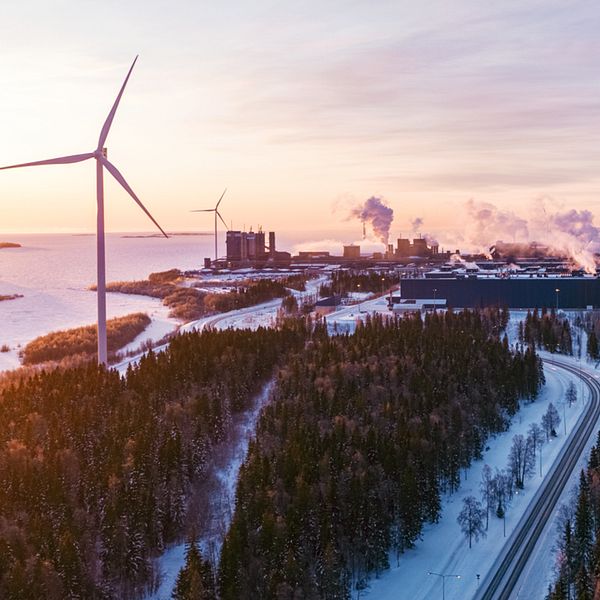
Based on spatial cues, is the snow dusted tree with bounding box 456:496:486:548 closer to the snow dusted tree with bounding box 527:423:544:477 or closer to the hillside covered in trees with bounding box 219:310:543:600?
the hillside covered in trees with bounding box 219:310:543:600

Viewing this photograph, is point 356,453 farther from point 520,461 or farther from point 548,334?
point 548,334

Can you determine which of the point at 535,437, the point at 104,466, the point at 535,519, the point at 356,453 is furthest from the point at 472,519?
the point at 104,466

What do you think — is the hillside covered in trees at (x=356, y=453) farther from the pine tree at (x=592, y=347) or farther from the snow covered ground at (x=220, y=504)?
the pine tree at (x=592, y=347)

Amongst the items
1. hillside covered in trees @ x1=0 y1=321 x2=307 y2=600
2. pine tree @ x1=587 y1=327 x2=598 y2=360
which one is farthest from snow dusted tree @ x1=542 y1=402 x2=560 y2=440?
pine tree @ x1=587 y1=327 x2=598 y2=360

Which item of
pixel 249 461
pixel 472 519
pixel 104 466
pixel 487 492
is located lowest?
pixel 472 519

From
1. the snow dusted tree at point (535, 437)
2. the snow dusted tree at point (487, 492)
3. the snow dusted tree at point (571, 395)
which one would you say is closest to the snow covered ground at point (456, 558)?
the snow dusted tree at point (487, 492)

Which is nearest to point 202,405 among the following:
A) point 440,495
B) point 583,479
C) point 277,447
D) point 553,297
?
point 277,447

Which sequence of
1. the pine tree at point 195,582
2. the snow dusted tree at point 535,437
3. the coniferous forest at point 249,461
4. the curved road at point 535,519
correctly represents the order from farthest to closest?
the snow dusted tree at point 535,437
the curved road at point 535,519
the coniferous forest at point 249,461
the pine tree at point 195,582
